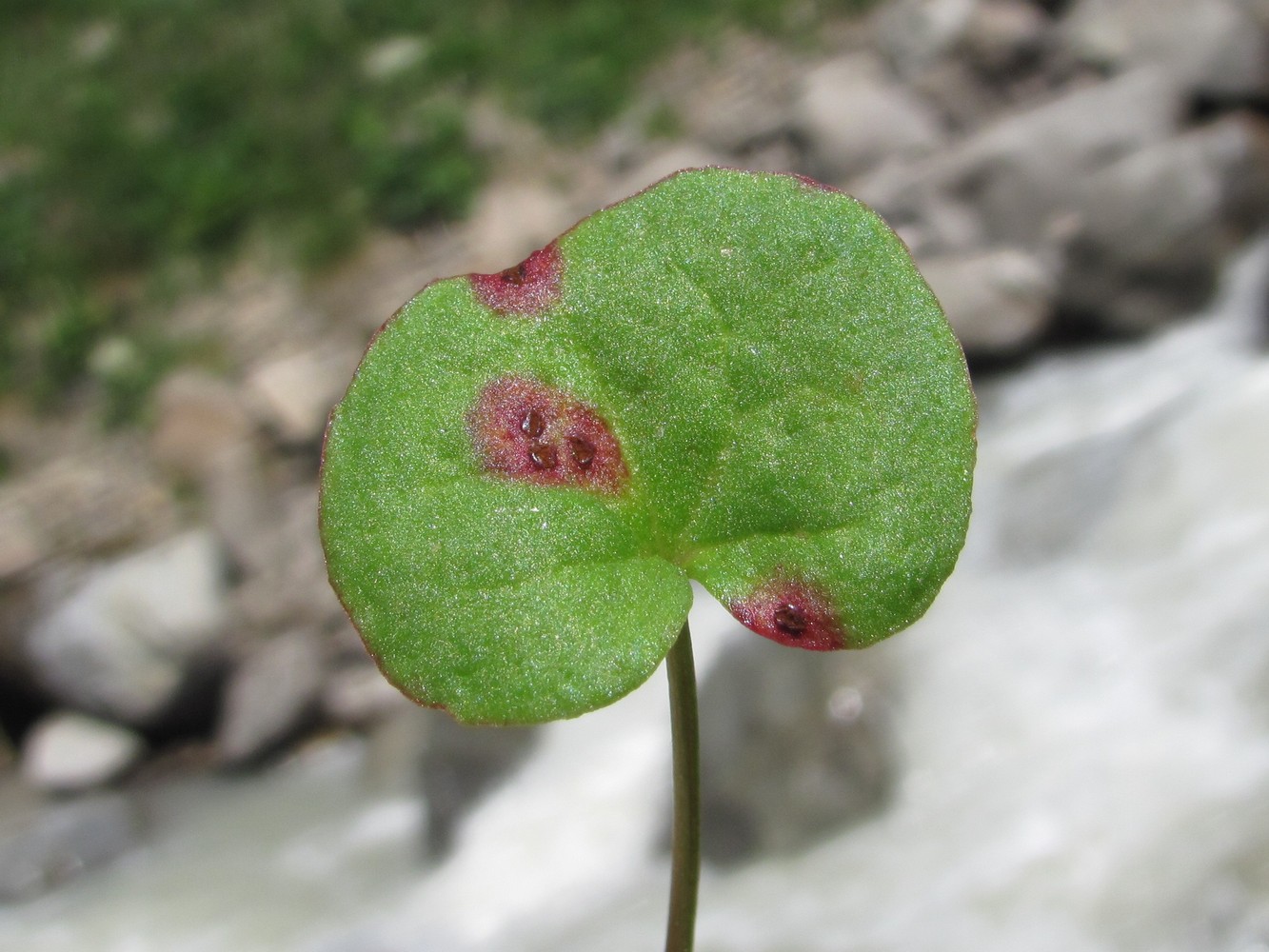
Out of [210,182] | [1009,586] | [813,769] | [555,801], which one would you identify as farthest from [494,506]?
[210,182]

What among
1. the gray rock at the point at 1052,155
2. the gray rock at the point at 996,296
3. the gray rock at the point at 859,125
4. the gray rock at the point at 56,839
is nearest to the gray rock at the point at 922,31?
the gray rock at the point at 859,125

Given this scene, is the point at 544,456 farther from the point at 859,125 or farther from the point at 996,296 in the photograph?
the point at 859,125

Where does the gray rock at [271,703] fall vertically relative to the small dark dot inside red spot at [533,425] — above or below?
below

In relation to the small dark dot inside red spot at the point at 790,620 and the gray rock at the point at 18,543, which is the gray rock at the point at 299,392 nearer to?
the gray rock at the point at 18,543

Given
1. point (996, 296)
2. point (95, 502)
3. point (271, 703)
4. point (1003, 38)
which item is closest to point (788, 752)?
point (271, 703)

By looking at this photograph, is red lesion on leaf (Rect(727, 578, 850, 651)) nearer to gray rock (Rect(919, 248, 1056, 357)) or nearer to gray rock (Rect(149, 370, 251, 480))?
gray rock (Rect(919, 248, 1056, 357))

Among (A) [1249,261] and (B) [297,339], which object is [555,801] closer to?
(B) [297,339]
